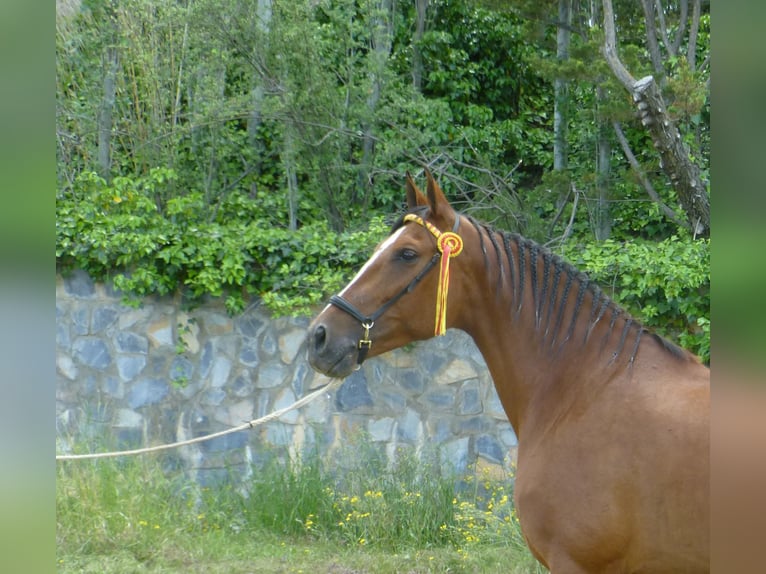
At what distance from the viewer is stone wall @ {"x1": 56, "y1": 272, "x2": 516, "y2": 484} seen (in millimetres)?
5898

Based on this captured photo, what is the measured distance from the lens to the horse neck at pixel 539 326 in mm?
2822

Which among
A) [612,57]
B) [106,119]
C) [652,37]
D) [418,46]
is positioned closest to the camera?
[612,57]

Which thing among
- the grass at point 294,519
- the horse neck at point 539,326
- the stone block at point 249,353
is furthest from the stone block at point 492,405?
the horse neck at point 539,326

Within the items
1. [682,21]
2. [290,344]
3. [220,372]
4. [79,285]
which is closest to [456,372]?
[290,344]

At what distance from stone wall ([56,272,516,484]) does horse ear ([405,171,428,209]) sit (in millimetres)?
2827

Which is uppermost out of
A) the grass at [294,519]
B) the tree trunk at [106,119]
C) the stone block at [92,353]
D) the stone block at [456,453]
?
the tree trunk at [106,119]

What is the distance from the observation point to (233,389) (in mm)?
6188

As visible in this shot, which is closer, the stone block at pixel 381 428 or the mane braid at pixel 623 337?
the mane braid at pixel 623 337

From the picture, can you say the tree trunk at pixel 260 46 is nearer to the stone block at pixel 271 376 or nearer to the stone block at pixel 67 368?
the stone block at pixel 271 376

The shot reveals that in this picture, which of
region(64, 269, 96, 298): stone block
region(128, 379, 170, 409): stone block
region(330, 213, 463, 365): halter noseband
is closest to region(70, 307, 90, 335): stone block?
region(64, 269, 96, 298): stone block

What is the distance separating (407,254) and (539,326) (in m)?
0.55

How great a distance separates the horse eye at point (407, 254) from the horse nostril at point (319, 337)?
0.39 m

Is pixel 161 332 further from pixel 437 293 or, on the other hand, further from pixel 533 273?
pixel 533 273
